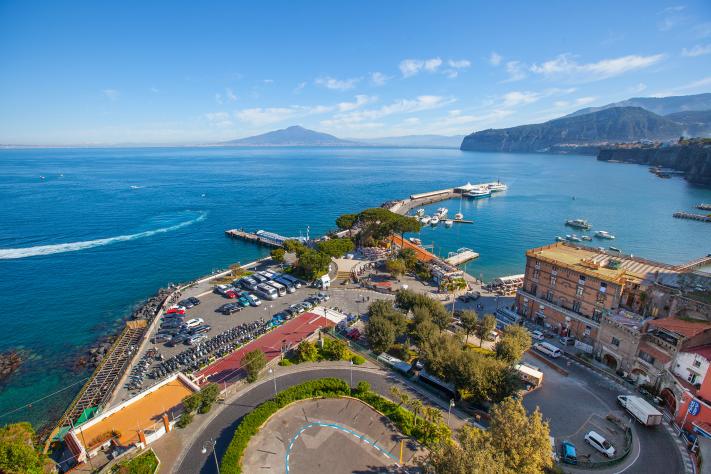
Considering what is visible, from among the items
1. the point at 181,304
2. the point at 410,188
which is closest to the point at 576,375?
the point at 181,304

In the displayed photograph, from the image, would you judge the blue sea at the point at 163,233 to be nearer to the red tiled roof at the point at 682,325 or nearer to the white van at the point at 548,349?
the white van at the point at 548,349

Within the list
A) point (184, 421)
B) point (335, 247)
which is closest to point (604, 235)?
point (335, 247)

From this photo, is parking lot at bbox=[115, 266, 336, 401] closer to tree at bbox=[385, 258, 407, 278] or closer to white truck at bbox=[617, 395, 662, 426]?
tree at bbox=[385, 258, 407, 278]

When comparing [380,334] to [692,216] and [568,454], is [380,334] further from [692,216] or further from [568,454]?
[692,216]

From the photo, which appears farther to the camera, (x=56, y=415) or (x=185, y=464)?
(x=56, y=415)

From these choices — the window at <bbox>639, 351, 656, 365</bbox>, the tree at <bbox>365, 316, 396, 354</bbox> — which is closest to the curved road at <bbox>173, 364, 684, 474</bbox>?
the tree at <bbox>365, 316, 396, 354</bbox>

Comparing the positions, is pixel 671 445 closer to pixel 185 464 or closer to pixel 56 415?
pixel 185 464
